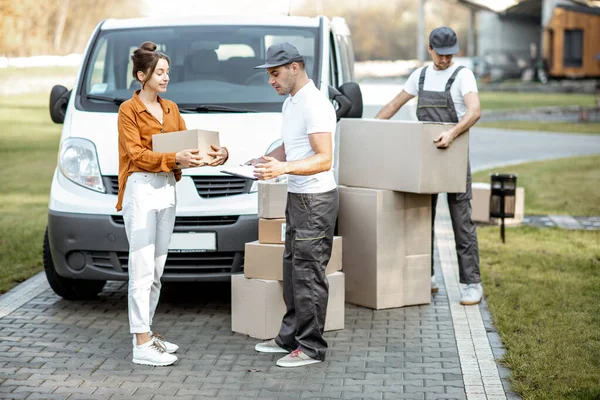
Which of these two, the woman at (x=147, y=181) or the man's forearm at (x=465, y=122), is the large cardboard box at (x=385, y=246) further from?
the woman at (x=147, y=181)

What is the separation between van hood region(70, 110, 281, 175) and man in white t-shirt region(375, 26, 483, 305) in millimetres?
1043

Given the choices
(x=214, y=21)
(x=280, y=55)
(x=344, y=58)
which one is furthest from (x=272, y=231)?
(x=344, y=58)

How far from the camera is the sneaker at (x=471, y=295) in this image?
783 cm

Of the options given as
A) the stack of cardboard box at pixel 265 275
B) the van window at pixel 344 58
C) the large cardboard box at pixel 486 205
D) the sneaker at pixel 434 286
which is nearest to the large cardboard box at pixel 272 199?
the stack of cardboard box at pixel 265 275

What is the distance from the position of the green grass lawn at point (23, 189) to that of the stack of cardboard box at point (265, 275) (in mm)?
2543

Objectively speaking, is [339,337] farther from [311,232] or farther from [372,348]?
[311,232]

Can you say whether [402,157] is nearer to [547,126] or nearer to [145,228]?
[145,228]

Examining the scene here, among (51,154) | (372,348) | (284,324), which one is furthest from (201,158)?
(51,154)

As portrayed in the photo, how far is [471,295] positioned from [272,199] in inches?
75.9

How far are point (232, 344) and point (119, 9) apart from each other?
112 meters

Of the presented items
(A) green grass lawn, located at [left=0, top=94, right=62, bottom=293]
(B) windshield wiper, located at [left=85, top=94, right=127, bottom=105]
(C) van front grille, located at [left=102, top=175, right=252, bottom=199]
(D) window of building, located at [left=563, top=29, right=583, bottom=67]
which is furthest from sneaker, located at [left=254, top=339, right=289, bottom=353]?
(D) window of building, located at [left=563, top=29, right=583, bottom=67]

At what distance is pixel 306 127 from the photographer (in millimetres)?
5832

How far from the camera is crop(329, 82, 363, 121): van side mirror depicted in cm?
755

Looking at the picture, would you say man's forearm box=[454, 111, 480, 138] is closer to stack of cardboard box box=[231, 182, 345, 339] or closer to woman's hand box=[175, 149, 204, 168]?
stack of cardboard box box=[231, 182, 345, 339]
